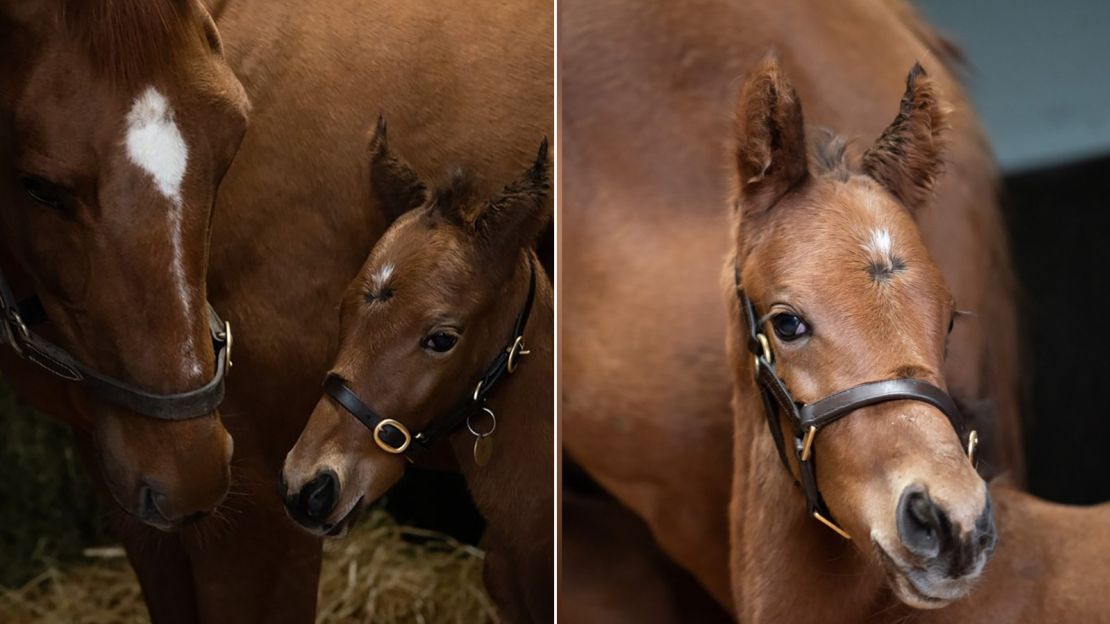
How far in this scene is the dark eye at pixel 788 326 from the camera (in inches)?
40.3

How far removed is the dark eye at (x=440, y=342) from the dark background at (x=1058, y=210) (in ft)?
1.83

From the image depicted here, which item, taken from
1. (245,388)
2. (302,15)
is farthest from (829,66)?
(245,388)

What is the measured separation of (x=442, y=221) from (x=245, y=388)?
26 centimetres

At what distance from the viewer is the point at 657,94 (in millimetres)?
1288

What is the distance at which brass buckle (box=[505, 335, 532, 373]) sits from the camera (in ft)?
4.05

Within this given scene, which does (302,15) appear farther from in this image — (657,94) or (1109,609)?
(1109,609)

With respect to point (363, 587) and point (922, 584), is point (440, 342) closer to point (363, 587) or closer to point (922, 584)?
point (363, 587)

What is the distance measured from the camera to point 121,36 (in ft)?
3.51

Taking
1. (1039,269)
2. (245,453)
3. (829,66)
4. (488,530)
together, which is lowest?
(488,530)

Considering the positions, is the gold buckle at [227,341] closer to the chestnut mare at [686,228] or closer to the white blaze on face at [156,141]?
the white blaze on face at [156,141]

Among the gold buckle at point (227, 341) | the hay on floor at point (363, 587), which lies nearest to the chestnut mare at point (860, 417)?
the hay on floor at point (363, 587)

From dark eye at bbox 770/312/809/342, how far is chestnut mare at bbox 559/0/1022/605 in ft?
0.51

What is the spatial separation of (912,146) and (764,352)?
0.24 m

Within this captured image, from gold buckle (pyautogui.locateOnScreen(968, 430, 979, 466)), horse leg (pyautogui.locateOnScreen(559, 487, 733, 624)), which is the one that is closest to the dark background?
gold buckle (pyautogui.locateOnScreen(968, 430, 979, 466))
